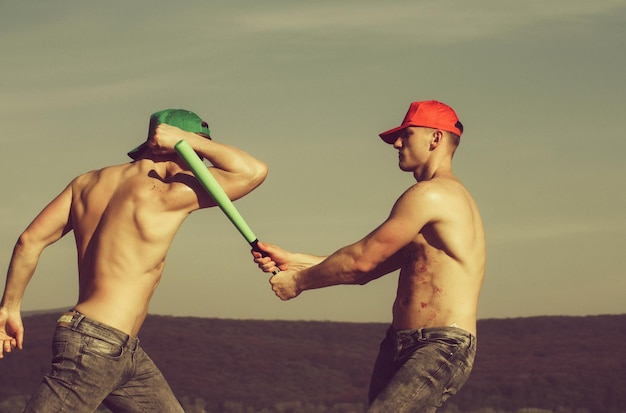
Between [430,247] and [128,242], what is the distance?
1.81 meters

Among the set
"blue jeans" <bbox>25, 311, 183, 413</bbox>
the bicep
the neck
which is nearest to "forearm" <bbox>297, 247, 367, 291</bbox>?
the neck

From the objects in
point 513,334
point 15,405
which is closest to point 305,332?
point 513,334

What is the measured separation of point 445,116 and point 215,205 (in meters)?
1.56

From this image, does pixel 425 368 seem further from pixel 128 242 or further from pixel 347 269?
pixel 128 242

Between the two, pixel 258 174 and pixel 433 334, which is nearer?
pixel 433 334

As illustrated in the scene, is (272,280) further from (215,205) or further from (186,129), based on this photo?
(186,129)

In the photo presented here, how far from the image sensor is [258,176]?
736 cm

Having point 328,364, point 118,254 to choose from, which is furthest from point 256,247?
point 328,364

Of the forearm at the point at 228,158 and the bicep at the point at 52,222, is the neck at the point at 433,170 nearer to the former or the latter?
the forearm at the point at 228,158

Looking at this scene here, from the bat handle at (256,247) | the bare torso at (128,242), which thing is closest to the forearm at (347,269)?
the bat handle at (256,247)

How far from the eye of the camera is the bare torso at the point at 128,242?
6.96 m

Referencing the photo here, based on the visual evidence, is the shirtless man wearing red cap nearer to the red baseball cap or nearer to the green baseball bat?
the red baseball cap

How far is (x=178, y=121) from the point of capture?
7410mm

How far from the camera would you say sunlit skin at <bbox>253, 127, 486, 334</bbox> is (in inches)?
257
